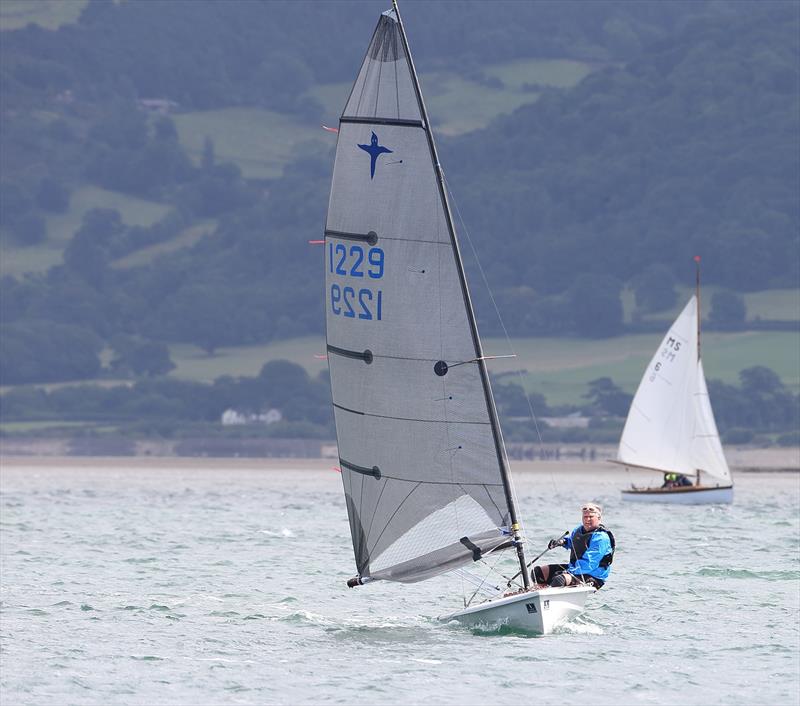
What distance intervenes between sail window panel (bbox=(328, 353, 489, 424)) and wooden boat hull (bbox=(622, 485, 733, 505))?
4708 centimetres

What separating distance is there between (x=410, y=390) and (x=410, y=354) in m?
0.58

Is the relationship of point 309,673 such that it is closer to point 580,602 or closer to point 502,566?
point 580,602

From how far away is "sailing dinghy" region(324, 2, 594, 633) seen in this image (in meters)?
29.3

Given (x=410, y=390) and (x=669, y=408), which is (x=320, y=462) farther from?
(x=410, y=390)

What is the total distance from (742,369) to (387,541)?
167169 mm

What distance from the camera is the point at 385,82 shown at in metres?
29.2

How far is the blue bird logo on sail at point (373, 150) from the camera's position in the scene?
29.5 meters

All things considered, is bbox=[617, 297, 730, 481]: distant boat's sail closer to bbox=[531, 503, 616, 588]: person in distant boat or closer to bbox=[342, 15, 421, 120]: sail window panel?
bbox=[531, 503, 616, 588]: person in distant boat

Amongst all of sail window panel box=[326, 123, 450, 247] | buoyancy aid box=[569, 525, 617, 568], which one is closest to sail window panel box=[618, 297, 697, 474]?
buoyancy aid box=[569, 525, 617, 568]

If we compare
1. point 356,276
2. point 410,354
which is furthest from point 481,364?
point 356,276

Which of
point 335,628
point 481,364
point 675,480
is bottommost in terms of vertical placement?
point 335,628

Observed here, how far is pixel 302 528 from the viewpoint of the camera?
60.6m

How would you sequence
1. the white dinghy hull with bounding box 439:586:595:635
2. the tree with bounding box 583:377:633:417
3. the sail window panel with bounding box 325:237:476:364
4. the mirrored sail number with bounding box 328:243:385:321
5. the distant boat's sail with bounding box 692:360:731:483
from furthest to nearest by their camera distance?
the tree with bounding box 583:377:633:417 → the distant boat's sail with bounding box 692:360:731:483 → the mirrored sail number with bounding box 328:243:385:321 → the sail window panel with bounding box 325:237:476:364 → the white dinghy hull with bounding box 439:586:595:635

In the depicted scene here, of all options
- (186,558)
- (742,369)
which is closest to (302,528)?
(186,558)
